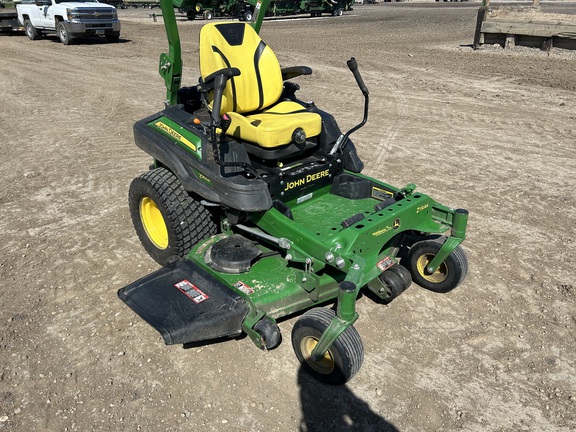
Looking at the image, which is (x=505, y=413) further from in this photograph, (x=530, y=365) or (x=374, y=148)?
(x=374, y=148)

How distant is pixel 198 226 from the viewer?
150 inches

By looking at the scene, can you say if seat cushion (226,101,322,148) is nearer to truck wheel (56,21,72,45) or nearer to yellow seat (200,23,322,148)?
yellow seat (200,23,322,148)

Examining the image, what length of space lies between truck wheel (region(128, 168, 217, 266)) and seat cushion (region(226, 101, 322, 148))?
23.7 inches

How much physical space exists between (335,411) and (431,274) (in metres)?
1.45

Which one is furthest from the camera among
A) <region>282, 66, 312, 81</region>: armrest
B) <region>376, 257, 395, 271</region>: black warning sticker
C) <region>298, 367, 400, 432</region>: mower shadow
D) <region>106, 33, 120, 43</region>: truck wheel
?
<region>106, 33, 120, 43</region>: truck wheel

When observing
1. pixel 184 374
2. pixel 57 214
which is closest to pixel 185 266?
pixel 184 374

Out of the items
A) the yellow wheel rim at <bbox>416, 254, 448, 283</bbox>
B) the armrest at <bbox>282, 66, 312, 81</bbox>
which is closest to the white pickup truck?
the armrest at <bbox>282, 66, 312, 81</bbox>

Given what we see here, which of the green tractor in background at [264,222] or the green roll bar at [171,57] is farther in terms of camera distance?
the green roll bar at [171,57]

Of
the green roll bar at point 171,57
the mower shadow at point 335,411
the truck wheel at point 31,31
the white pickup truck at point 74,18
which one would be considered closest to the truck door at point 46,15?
the white pickup truck at point 74,18

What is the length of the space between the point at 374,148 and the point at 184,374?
14.6 ft

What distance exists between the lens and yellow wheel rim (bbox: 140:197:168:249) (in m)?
4.15

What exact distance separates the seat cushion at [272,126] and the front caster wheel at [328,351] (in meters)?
1.32

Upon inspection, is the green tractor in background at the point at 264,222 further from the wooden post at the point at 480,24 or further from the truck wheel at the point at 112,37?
the truck wheel at the point at 112,37

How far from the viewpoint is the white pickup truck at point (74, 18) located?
564 inches
